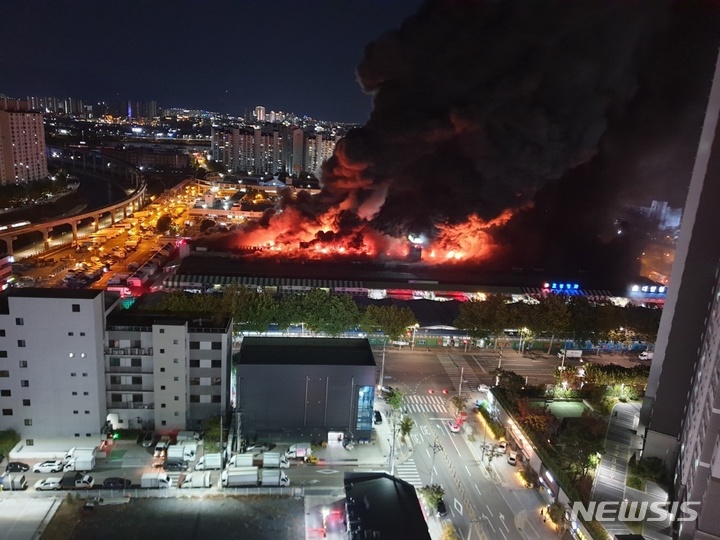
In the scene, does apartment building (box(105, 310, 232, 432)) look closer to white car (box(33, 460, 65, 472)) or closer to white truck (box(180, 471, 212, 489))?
white car (box(33, 460, 65, 472))

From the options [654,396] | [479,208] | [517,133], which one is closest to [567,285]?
[479,208]

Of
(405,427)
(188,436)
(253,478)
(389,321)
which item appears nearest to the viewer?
(253,478)

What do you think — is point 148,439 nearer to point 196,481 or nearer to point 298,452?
point 196,481

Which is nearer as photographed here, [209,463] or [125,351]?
[209,463]

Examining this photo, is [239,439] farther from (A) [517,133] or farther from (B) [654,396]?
(A) [517,133]

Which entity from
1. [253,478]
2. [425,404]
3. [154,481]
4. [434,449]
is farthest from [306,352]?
[154,481]

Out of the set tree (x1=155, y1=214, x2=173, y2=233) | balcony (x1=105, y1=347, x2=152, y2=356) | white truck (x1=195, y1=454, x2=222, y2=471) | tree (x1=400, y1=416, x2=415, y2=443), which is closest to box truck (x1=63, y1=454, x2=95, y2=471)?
white truck (x1=195, y1=454, x2=222, y2=471)
